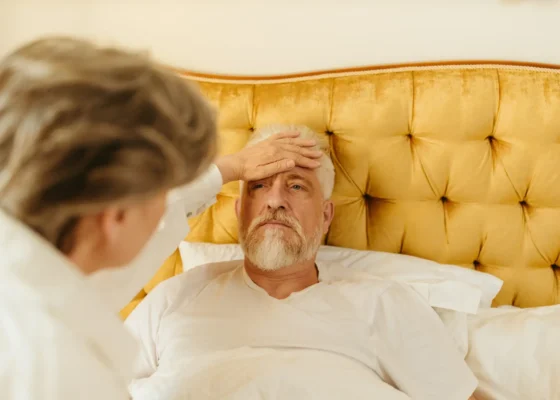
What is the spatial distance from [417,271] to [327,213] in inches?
13.1

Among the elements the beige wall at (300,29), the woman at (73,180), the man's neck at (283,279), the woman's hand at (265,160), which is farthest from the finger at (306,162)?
the woman at (73,180)

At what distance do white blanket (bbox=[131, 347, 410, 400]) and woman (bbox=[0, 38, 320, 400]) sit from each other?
54 cm

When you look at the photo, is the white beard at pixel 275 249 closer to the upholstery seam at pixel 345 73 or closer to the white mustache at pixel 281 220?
the white mustache at pixel 281 220

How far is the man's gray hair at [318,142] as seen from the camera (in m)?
1.60

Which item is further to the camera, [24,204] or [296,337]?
[296,337]

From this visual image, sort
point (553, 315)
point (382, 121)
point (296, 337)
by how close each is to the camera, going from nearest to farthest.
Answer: point (296, 337) → point (553, 315) → point (382, 121)

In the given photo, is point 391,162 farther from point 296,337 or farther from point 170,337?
point 170,337

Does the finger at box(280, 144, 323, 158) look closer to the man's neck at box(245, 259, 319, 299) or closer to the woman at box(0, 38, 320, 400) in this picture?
the man's neck at box(245, 259, 319, 299)

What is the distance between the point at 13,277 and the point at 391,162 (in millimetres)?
1239

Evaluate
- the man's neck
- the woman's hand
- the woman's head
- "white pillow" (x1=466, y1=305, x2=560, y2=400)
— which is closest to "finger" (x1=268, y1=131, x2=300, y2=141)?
the woman's hand

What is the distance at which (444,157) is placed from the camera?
1.64m

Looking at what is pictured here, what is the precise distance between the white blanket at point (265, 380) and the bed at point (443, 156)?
0.55 m

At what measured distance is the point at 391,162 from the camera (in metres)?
1.67

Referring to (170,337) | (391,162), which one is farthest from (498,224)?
(170,337)
